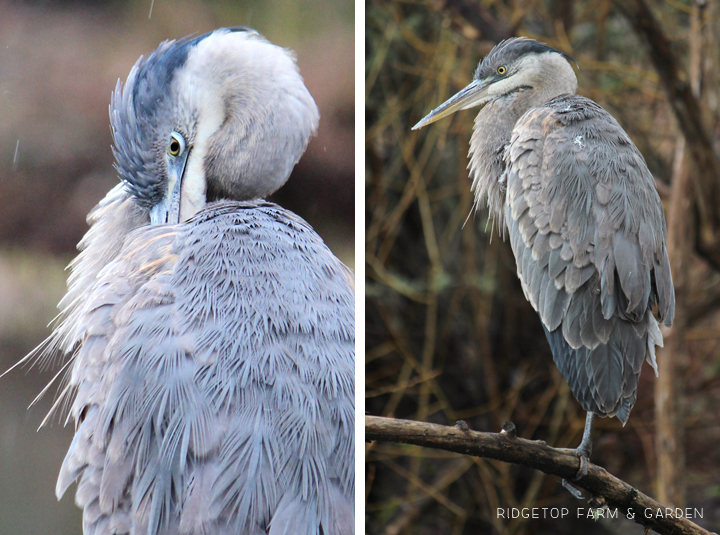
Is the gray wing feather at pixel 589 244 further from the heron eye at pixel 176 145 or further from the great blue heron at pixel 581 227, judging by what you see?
the heron eye at pixel 176 145

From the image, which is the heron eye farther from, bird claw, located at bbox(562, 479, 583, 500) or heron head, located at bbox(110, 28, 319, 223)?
bird claw, located at bbox(562, 479, 583, 500)

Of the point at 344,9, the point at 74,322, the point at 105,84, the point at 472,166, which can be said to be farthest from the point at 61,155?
the point at 472,166

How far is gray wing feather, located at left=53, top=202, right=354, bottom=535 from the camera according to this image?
1044 millimetres

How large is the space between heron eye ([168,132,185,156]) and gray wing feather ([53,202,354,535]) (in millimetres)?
128

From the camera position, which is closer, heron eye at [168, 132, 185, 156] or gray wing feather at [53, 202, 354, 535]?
gray wing feather at [53, 202, 354, 535]

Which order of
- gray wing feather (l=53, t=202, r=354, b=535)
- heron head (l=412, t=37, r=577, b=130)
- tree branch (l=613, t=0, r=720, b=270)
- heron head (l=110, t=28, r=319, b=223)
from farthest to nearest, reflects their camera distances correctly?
1. tree branch (l=613, t=0, r=720, b=270)
2. heron head (l=412, t=37, r=577, b=130)
3. heron head (l=110, t=28, r=319, b=223)
4. gray wing feather (l=53, t=202, r=354, b=535)

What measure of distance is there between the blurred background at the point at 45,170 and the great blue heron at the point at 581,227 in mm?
759

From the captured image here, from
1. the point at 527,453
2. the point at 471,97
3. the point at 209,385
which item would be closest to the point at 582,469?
the point at 527,453

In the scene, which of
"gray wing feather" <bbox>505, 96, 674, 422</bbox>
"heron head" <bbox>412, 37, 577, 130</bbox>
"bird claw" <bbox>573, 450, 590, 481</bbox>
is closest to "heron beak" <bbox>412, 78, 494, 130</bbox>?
"heron head" <bbox>412, 37, 577, 130</bbox>

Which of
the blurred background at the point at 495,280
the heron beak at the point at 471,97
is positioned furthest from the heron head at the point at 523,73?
the blurred background at the point at 495,280

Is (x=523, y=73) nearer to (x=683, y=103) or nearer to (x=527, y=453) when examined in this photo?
(x=683, y=103)

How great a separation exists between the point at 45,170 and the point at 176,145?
275mm

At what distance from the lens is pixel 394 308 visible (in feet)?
7.14

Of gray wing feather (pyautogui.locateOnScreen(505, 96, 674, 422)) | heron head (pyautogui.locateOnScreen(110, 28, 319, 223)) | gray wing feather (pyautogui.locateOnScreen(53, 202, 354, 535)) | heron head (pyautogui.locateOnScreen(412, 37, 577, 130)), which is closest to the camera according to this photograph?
gray wing feather (pyautogui.locateOnScreen(53, 202, 354, 535))
